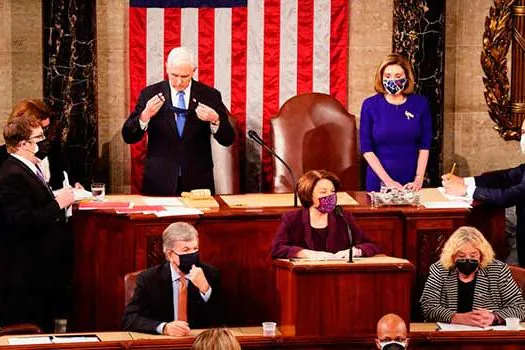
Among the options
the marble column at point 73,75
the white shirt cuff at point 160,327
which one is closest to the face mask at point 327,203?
the white shirt cuff at point 160,327

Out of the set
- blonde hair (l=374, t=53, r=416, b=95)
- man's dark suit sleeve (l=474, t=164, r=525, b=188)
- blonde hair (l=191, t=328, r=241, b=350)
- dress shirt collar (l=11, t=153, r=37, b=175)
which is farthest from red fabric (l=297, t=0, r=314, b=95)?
blonde hair (l=191, t=328, r=241, b=350)

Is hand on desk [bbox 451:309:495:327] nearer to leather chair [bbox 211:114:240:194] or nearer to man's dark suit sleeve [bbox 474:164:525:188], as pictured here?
man's dark suit sleeve [bbox 474:164:525:188]

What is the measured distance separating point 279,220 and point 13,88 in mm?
3164

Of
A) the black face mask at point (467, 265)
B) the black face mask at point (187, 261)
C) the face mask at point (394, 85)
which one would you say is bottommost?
the black face mask at point (467, 265)

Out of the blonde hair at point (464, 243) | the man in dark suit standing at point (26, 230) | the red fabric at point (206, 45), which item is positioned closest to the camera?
the blonde hair at point (464, 243)

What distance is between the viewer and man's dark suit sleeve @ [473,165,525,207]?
1008 cm

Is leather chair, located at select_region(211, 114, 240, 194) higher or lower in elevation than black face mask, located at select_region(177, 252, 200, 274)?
higher

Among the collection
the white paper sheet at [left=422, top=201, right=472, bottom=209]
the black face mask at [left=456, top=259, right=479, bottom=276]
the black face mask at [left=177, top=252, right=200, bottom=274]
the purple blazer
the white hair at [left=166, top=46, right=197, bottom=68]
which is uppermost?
the white hair at [left=166, top=46, right=197, bottom=68]

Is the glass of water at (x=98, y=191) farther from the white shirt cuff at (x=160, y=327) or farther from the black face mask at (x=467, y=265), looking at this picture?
the black face mask at (x=467, y=265)

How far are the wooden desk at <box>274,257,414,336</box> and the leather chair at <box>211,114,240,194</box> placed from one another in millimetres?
3662

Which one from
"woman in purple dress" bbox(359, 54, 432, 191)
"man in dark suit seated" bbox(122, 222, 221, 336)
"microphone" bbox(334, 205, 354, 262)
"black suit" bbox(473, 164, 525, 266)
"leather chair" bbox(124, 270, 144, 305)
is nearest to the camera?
"microphone" bbox(334, 205, 354, 262)

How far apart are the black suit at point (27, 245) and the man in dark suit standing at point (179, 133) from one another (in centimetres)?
142

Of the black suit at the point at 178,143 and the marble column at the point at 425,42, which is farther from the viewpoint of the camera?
A: the marble column at the point at 425,42

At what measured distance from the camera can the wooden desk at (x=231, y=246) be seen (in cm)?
971
